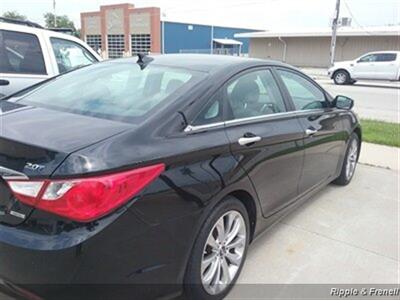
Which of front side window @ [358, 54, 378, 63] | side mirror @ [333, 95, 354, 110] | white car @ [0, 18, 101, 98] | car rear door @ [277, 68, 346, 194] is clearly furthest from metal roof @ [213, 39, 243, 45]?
car rear door @ [277, 68, 346, 194]

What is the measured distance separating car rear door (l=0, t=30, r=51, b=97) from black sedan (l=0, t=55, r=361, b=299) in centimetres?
239

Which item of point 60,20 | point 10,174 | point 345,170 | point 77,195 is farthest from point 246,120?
A: point 60,20

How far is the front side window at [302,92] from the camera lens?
3.62 meters

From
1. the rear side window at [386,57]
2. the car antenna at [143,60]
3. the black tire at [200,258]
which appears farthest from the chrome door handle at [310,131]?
the rear side window at [386,57]

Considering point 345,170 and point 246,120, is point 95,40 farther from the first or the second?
point 246,120

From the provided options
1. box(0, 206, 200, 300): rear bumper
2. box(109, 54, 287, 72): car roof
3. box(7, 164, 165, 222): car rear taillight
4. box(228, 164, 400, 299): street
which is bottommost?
box(228, 164, 400, 299): street

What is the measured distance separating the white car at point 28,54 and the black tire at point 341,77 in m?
19.0

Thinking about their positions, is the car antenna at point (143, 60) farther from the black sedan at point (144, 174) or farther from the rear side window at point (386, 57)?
the rear side window at point (386, 57)

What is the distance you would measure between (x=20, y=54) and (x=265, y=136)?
406 centimetres

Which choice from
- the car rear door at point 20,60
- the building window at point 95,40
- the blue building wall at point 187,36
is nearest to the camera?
the car rear door at point 20,60

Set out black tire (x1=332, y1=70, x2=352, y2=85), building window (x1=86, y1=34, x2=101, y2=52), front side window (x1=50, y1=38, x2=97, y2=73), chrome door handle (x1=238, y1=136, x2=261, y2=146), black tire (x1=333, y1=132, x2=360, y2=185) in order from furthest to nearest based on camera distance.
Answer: building window (x1=86, y1=34, x2=101, y2=52) < black tire (x1=332, y1=70, x2=352, y2=85) < front side window (x1=50, y1=38, x2=97, y2=73) < black tire (x1=333, y1=132, x2=360, y2=185) < chrome door handle (x1=238, y1=136, x2=261, y2=146)

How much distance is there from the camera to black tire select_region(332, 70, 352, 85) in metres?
22.2

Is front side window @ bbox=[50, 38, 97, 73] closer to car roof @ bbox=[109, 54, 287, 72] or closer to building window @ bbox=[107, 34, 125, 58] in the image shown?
car roof @ bbox=[109, 54, 287, 72]

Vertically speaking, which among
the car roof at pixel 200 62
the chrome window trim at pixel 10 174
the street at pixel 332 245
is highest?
the car roof at pixel 200 62
